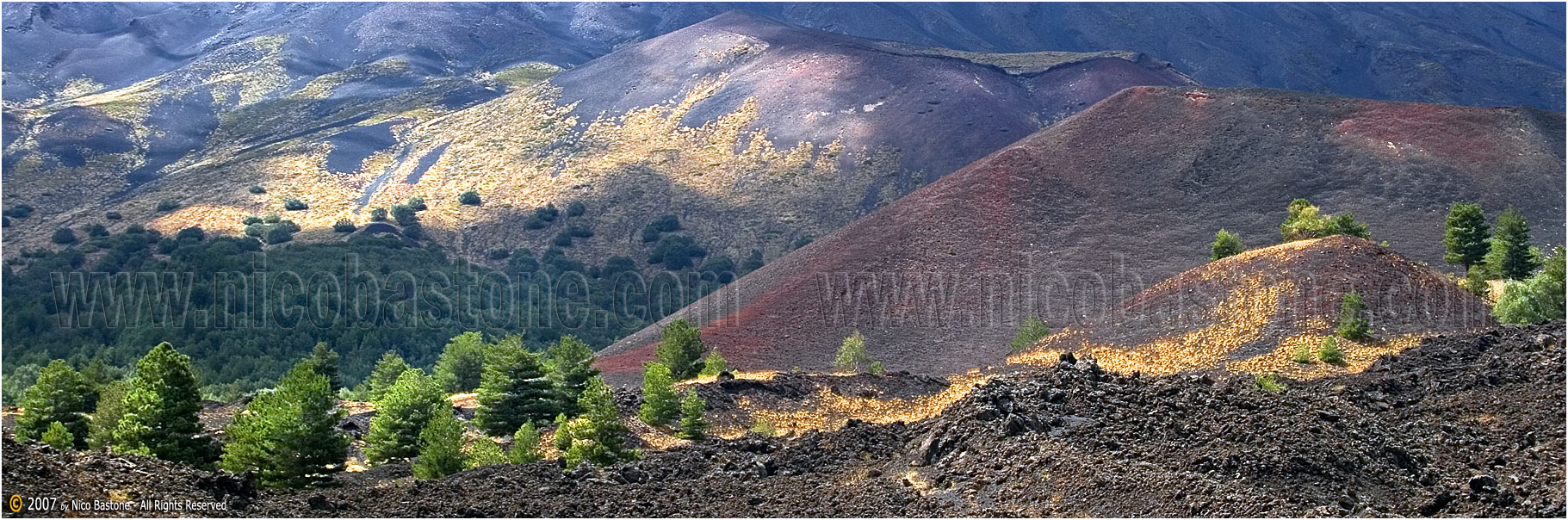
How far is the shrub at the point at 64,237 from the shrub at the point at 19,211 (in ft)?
27.5

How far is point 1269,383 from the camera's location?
2770 cm

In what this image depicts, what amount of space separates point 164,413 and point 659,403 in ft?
31.5

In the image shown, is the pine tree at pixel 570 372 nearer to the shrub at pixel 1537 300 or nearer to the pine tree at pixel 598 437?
the pine tree at pixel 598 437

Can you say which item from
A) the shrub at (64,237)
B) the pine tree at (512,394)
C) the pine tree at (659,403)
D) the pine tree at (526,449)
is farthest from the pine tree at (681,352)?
the shrub at (64,237)

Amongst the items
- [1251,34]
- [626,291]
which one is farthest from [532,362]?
[1251,34]

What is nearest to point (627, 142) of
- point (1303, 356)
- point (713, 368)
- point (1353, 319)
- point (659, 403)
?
point (713, 368)

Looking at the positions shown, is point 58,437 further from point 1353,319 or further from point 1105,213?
point 1105,213

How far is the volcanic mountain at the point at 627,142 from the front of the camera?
79.4 metres

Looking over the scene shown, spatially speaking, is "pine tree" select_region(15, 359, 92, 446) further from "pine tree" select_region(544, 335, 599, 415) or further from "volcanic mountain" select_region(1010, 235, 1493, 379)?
"volcanic mountain" select_region(1010, 235, 1493, 379)

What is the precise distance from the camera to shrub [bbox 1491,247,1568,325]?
31.9 m

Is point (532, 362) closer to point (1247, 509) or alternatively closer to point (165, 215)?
point (1247, 509)

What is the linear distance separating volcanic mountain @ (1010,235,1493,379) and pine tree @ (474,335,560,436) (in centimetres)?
1470

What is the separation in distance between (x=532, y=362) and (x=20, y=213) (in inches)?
2690

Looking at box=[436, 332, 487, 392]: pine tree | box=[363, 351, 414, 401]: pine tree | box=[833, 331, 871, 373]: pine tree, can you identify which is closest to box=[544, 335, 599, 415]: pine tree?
box=[436, 332, 487, 392]: pine tree
